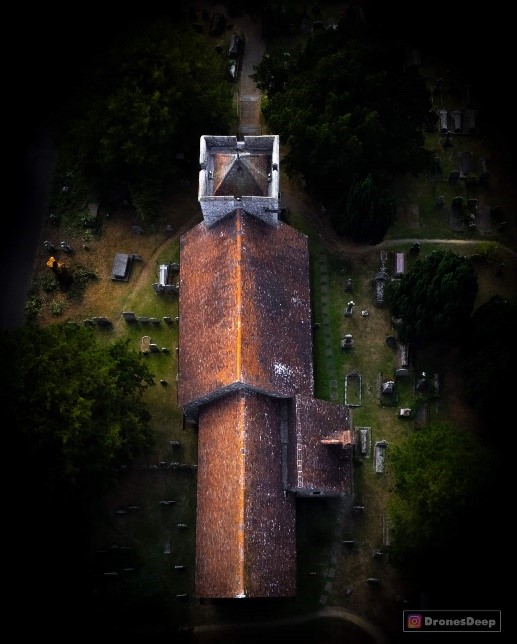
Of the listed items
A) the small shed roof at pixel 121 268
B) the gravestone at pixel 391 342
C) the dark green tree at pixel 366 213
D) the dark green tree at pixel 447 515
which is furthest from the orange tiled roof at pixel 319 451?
the small shed roof at pixel 121 268

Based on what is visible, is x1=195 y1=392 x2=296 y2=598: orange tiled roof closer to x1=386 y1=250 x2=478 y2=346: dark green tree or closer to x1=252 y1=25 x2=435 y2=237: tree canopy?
x1=386 y1=250 x2=478 y2=346: dark green tree

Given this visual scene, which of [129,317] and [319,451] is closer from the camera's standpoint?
[319,451]

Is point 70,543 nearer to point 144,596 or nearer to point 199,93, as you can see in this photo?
point 144,596

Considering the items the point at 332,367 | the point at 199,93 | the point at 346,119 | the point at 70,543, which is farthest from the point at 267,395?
the point at 199,93

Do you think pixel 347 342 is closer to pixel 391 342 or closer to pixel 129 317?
pixel 391 342

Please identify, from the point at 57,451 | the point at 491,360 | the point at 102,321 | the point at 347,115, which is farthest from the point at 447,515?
the point at 102,321

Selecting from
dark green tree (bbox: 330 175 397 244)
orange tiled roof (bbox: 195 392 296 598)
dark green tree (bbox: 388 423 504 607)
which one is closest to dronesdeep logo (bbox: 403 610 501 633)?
dark green tree (bbox: 388 423 504 607)
